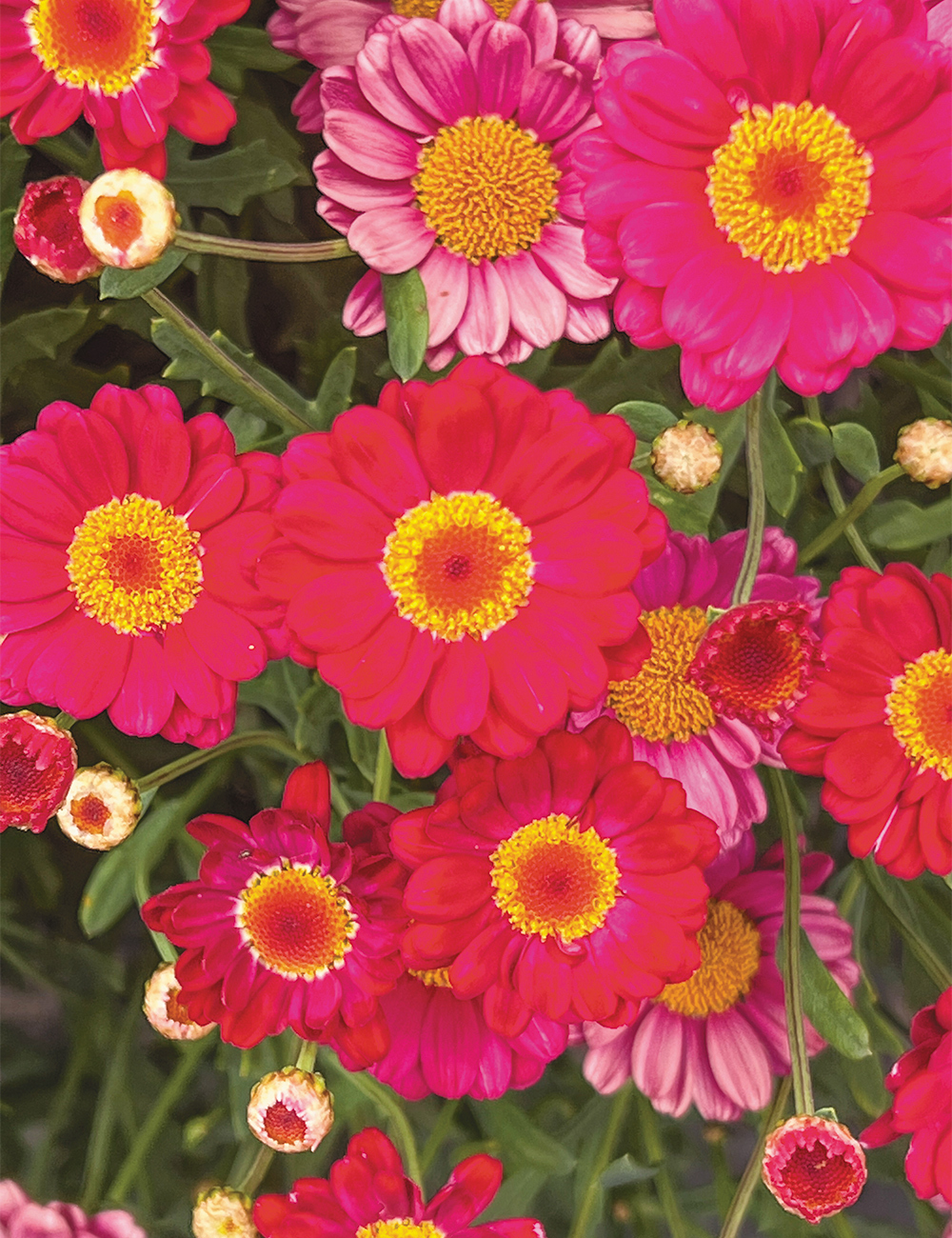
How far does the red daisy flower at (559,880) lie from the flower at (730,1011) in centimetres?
15

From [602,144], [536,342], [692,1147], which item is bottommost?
[692,1147]

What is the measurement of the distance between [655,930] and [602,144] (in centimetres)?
34

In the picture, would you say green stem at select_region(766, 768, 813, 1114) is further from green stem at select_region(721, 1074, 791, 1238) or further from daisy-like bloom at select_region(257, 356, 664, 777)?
daisy-like bloom at select_region(257, 356, 664, 777)

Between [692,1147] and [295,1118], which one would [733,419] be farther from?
[692,1147]

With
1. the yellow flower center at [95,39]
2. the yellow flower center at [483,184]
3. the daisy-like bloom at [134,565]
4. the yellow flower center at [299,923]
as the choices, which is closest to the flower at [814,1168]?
the yellow flower center at [299,923]

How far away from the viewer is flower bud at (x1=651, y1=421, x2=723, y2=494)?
53cm

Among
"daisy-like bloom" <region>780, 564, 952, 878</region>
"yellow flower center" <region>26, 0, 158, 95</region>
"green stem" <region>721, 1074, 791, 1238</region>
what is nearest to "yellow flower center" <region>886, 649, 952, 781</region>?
"daisy-like bloom" <region>780, 564, 952, 878</region>

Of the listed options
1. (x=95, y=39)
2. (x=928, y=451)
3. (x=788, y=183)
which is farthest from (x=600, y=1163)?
(x=95, y=39)

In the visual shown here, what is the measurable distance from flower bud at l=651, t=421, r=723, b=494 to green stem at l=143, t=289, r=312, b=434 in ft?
0.58

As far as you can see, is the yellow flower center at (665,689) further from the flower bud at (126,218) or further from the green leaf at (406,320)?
the flower bud at (126,218)

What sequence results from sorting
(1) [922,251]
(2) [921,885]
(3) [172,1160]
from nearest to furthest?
(1) [922,251] < (2) [921,885] < (3) [172,1160]

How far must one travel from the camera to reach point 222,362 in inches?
21.3

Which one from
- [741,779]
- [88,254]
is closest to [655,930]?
[741,779]

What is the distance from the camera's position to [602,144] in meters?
0.48
